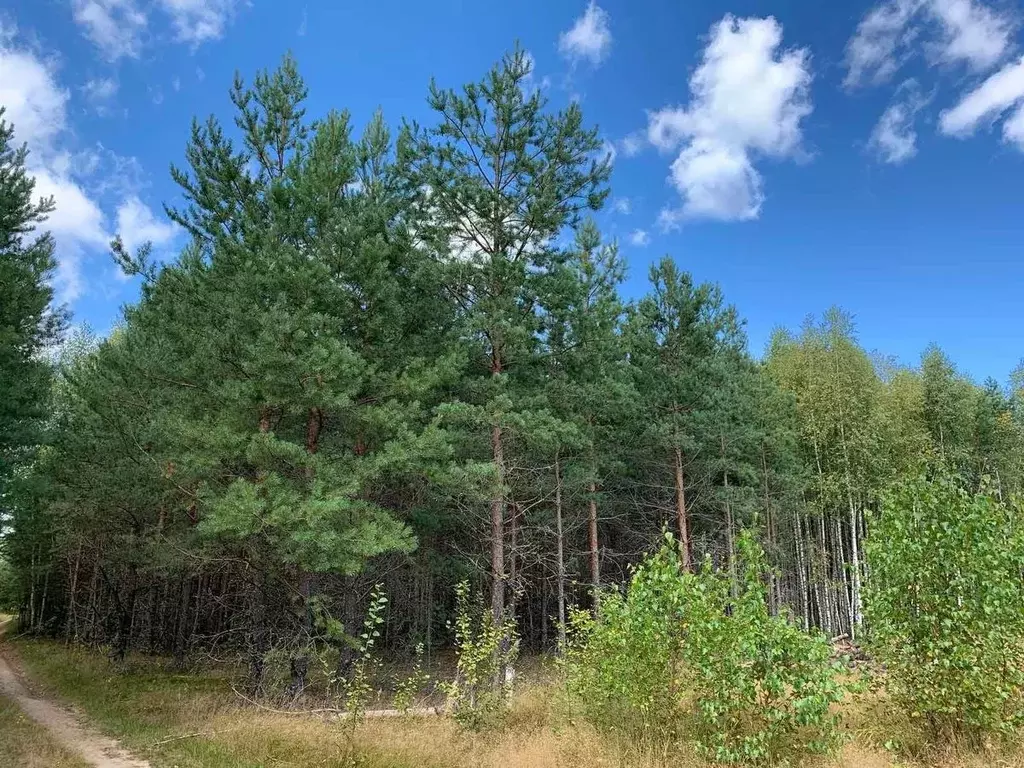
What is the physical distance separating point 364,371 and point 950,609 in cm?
914

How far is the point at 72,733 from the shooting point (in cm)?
994

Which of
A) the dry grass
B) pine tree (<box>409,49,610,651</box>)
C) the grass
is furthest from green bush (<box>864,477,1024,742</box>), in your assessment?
the dry grass

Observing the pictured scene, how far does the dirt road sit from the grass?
0.25 meters

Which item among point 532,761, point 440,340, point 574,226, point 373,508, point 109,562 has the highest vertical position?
point 574,226

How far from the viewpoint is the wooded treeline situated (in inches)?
410

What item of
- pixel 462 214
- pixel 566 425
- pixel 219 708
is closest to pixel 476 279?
pixel 462 214

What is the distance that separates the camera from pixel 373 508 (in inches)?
440

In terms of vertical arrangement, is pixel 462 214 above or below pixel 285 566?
above

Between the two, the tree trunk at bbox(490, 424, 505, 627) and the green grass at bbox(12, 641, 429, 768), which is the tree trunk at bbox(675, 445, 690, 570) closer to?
the tree trunk at bbox(490, 424, 505, 627)

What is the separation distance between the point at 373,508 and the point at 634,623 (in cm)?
606

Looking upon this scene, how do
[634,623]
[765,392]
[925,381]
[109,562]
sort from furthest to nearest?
1. [925,381]
2. [765,392]
3. [109,562]
4. [634,623]

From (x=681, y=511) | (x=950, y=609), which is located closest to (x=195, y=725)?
(x=950, y=609)

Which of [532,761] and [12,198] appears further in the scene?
[12,198]

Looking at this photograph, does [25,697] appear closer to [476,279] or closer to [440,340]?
[440,340]
